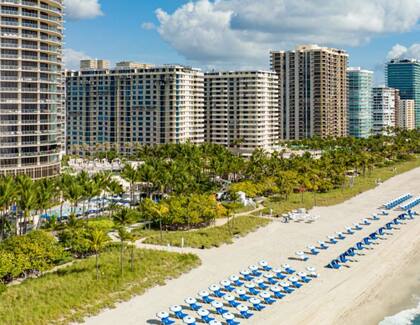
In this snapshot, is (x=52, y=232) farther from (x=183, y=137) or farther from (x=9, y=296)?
(x=183, y=137)

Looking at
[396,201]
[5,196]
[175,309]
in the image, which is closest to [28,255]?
[5,196]

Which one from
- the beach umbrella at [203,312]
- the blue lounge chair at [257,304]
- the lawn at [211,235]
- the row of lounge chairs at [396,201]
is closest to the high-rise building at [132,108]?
the row of lounge chairs at [396,201]

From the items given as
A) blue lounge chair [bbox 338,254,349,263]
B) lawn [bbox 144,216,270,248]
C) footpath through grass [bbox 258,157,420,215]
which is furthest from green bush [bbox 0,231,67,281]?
footpath through grass [bbox 258,157,420,215]

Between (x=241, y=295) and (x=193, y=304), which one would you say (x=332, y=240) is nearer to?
(x=241, y=295)

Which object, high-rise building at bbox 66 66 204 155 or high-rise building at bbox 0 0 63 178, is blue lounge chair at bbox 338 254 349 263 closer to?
high-rise building at bbox 0 0 63 178

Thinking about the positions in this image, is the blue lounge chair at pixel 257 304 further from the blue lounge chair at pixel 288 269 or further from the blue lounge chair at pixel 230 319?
the blue lounge chair at pixel 288 269

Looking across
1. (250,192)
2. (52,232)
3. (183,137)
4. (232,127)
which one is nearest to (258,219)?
(250,192)
